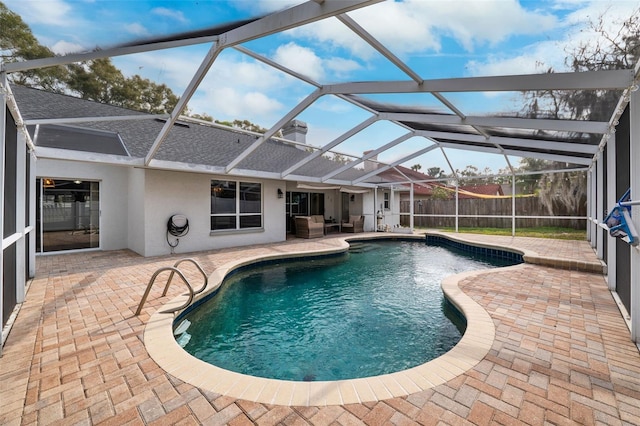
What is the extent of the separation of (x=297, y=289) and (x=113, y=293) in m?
3.90

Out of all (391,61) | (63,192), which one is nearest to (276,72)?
(391,61)

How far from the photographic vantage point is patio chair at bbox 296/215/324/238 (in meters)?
14.2

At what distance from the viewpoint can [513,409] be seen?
7.61 feet

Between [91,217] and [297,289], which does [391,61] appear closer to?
[297,289]

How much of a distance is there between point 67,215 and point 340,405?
12.1m

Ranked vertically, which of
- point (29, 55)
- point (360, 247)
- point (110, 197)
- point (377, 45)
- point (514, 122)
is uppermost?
point (377, 45)

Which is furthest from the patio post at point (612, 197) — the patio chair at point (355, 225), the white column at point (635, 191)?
the patio chair at point (355, 225)

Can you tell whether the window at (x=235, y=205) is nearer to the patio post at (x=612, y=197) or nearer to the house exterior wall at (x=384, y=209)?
the house exterior wall at (x=384, y=209)

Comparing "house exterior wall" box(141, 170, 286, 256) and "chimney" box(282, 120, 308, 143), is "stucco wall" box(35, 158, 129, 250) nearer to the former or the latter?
"house exterior wall" box(141, 170, 286, 256)

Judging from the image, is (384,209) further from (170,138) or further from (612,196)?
(612,196)

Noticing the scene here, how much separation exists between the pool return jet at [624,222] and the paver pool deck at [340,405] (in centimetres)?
134

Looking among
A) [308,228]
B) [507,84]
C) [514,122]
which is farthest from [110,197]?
[514,122]

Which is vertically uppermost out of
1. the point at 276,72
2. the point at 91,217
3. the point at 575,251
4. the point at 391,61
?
the point at 276,72

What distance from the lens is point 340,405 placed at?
2.39 m
